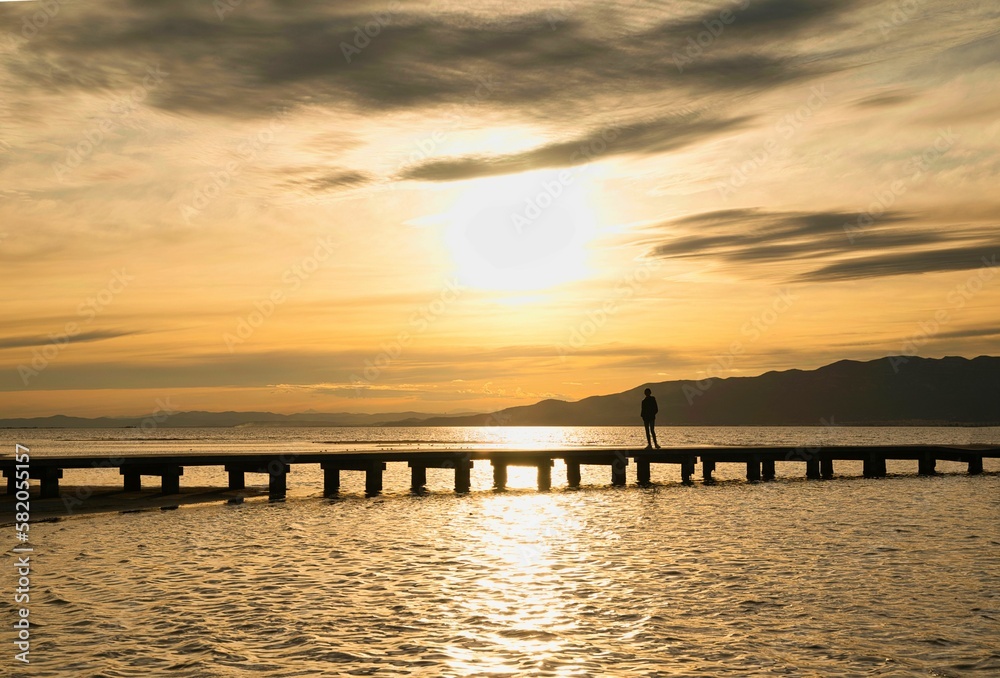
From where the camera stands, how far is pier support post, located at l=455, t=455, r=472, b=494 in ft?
130

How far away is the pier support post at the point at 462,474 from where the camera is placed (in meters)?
39.5

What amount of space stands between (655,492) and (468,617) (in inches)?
1055

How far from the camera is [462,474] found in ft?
130

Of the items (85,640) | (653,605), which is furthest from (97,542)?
(653,605)

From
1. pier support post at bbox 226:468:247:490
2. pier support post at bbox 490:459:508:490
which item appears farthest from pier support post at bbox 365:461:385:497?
pier support post at bbox 490:459:508:490

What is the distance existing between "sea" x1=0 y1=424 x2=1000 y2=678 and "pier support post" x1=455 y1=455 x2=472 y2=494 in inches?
335

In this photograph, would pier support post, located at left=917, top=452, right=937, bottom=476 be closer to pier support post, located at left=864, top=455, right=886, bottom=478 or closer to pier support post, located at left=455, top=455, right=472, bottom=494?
pier support post, located at left=864, top=455, right=886, bottom=478

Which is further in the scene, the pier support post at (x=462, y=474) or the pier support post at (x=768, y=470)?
the pier support post at (x=768, y=470)

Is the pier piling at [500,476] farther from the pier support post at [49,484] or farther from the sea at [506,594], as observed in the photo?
the pier support post at [49,484]

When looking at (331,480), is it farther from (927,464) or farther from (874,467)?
(927,464)

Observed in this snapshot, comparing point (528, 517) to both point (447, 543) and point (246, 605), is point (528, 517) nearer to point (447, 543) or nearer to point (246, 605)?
point (447, 543)

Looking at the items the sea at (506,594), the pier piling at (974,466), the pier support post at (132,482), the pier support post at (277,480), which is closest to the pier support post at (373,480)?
the pier support post at (277,480)

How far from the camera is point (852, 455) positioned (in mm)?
47469

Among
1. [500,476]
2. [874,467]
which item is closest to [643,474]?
[500,476]
